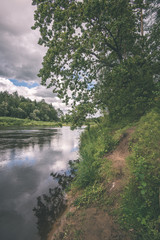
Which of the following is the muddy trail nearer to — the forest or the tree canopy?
the forest

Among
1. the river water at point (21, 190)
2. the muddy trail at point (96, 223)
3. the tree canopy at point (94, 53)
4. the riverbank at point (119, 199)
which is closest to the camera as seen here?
the riverbank at point (119, 199)

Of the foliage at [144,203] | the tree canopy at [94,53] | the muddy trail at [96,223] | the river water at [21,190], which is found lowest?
the river water at [21,190]

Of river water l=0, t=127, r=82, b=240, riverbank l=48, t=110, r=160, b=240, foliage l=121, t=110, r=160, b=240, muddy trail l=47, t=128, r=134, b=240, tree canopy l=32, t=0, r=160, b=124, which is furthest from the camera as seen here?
tree canopy l=32, t=0, r=160, b=124

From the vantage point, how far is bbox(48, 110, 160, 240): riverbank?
2522 mm

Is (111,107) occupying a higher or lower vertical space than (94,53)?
lower

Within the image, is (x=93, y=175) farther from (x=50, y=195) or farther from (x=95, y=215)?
(x=50, y=195)

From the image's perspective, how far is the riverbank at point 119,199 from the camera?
2522mm

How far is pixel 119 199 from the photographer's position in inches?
131

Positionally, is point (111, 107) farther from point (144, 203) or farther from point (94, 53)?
point (144, 203)

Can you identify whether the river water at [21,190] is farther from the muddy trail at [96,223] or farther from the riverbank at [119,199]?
the riverbank at [119,199]

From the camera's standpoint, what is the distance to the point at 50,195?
544 cm

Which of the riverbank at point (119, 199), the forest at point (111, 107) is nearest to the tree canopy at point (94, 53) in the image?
the forest at point (111, 107)

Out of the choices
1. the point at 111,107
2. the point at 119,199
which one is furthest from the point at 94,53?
the point at 119,199

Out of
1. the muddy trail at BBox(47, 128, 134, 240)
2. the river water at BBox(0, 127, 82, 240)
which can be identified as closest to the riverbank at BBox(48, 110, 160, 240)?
the muddy trail at BBox(47, 128, 134, 240)
